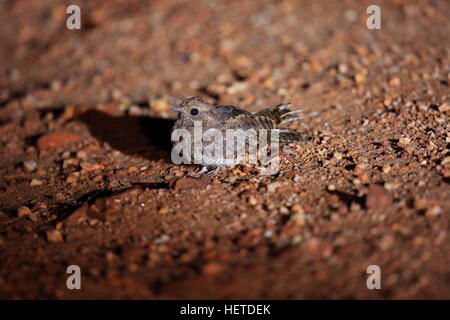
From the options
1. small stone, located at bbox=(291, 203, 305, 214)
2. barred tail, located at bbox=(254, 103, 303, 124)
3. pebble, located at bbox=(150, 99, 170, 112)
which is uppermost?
pebble, located at bbox=(150, 99, 170, 112)

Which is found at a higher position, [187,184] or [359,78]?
[359,78]

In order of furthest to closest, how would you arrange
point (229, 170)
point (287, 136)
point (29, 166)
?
point (29, 166), point (287, 136), point (229, 170)

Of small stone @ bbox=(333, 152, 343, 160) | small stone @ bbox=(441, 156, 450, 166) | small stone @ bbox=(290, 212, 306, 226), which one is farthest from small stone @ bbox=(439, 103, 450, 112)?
small stone @ bbox=(290, 212, 306, 226)

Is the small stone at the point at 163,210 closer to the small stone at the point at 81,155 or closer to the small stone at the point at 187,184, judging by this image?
the small stone at the point at 187,184

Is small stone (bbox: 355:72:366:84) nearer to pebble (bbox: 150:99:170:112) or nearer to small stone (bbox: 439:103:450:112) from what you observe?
small stone (bbox: 439:103:450:112)

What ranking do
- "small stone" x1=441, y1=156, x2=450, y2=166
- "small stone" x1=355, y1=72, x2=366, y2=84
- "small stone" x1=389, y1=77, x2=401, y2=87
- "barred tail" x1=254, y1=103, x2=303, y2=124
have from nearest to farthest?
"small stone" x1=441, y1=156, x2=450, y2=166 → "barred tail" x1=254, y1=103, x2=303, y2=124 → "small stone" x1=389, y1=77, x2=401, y2=87 → "small stone" x1=355, y1=72, x2=366, y2=84

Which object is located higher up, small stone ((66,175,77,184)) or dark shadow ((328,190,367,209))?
small stone ((66,175,77,184))

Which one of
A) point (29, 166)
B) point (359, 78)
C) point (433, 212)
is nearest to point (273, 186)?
point (433, 212)

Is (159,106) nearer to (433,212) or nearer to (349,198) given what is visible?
(349,198)
